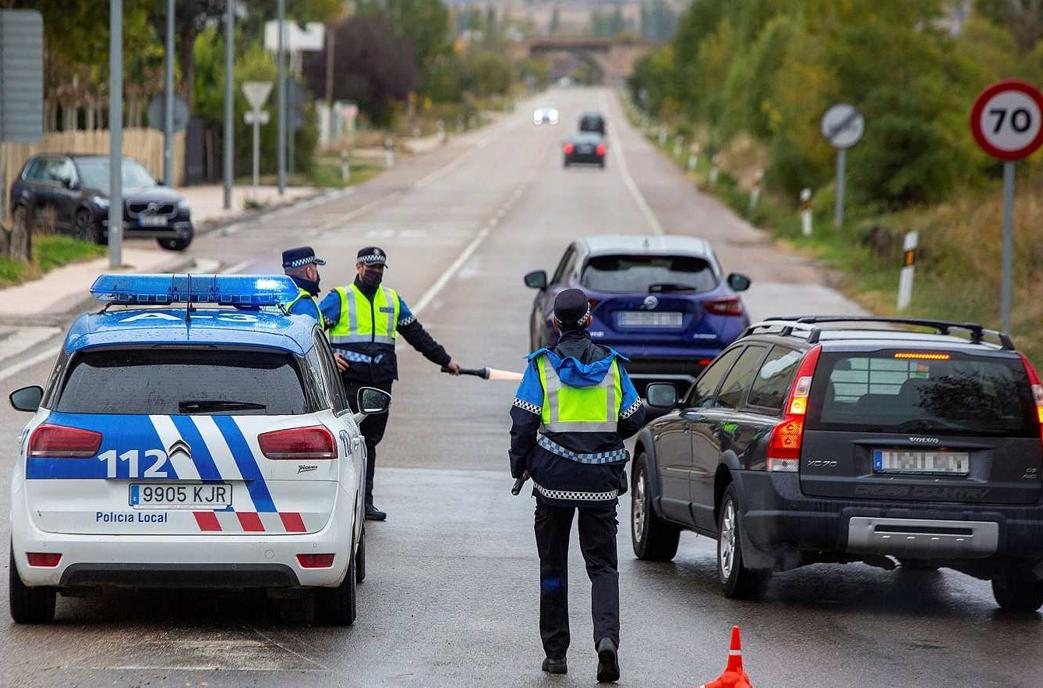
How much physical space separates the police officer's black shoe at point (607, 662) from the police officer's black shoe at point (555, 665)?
0.67 ft

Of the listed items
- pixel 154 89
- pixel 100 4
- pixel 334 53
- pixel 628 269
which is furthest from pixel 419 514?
pixel 334 53

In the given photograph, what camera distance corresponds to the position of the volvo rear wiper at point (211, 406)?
8391mm

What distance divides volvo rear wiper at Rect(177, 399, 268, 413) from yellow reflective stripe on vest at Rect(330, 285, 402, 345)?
11.3 feet

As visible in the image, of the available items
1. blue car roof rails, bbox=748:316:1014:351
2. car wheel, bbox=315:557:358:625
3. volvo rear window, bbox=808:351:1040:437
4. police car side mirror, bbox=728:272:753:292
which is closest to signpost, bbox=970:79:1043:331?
police car side mirror, bbox=728:272:753:292

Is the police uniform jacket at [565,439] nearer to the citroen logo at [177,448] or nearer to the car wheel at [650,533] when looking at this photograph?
the citroen logo at [177,448]

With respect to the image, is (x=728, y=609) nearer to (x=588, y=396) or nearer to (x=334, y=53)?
(x=588, y=396)

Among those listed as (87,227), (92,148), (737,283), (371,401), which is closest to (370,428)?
(371,401)

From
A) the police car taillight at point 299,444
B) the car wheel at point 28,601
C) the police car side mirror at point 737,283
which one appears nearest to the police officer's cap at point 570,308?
the police car taillight at point 299,444

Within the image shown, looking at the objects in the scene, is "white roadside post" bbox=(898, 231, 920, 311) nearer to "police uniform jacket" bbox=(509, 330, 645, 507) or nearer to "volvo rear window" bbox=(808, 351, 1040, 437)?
"volvo rear window" bbox=(808, 351, 1040, 437)

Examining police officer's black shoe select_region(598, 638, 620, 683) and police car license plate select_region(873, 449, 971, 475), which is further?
police car license plate select_region(873, 449, 971, 475)

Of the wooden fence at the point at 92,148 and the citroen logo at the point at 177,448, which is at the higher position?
the citroen logo at the point at 177,448

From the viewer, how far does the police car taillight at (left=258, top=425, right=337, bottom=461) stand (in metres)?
8.37

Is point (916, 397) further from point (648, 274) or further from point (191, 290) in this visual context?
point (648, 274)

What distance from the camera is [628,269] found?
17.8m
